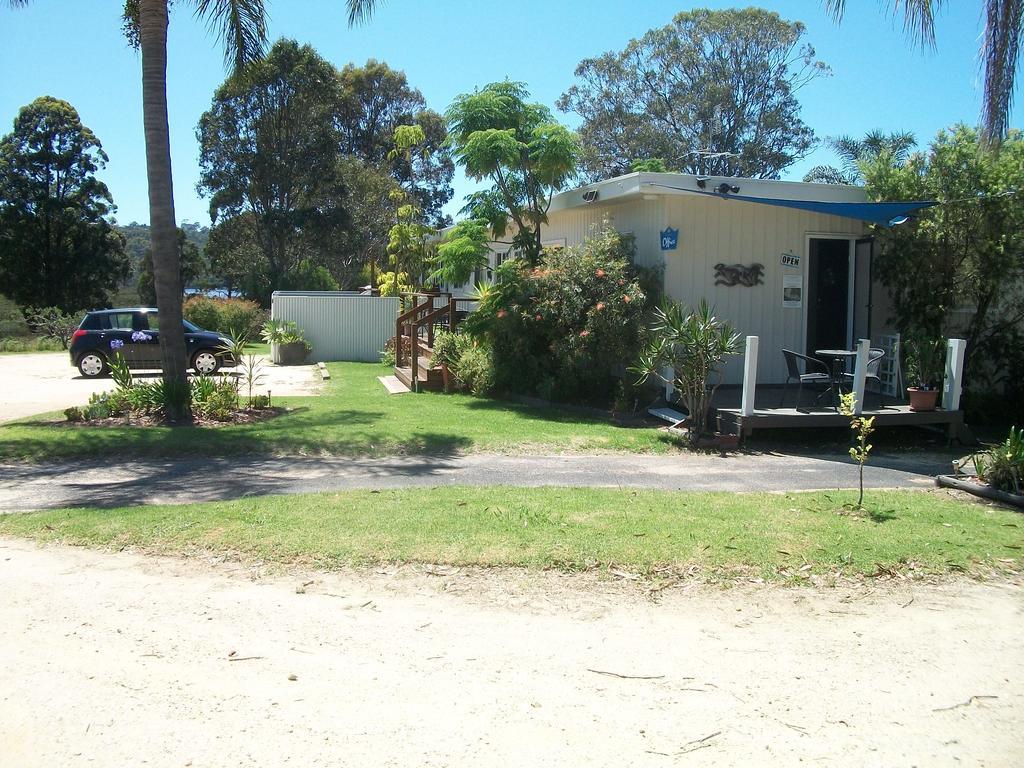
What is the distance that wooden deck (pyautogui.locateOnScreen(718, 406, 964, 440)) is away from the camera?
10438 mm

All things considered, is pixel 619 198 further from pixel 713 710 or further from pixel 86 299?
pixel 86 299

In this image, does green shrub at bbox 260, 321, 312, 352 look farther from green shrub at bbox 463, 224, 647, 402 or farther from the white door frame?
the white door frame

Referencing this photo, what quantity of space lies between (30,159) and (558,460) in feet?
104

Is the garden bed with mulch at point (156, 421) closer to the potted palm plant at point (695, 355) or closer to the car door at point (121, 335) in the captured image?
the potted palm plant at point (695, 355)

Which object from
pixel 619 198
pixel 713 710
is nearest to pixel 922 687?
pixel 713 710

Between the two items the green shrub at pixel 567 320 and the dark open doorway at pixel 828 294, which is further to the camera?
the dark open doorway at pixel 828 294

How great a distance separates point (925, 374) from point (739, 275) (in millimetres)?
3106

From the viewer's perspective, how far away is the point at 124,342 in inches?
773

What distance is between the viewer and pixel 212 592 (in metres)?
5.40

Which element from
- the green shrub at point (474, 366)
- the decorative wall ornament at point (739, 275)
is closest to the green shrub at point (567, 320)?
the green shrub at point (474, 366)

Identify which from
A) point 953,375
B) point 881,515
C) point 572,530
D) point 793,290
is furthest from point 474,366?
point 881,515

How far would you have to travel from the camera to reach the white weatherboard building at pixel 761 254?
41.2 ft

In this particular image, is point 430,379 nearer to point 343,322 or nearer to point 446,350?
point 446,350

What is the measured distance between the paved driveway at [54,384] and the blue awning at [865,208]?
9.16 m
